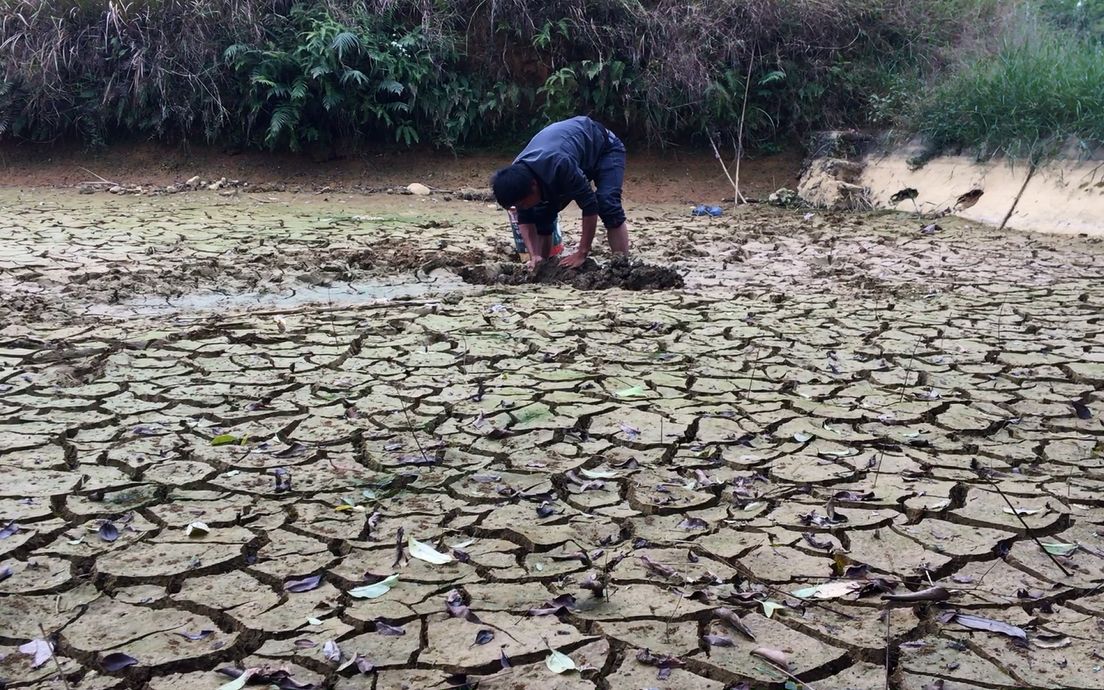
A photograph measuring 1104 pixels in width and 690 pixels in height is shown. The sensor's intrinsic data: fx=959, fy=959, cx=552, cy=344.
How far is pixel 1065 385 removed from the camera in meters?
4.03

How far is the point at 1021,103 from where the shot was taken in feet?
30.6

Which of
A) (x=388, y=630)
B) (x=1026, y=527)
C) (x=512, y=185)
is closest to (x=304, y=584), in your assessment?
(x=388, y=630)

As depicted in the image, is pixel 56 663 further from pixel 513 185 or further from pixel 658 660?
pixel 513 185

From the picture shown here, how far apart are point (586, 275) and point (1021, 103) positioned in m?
5.75

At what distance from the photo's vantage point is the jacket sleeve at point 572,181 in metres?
5.55

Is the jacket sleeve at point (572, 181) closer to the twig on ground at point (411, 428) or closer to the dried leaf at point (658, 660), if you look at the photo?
the twig on ground at point (411, 428)

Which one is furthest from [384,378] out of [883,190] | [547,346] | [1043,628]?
[883,190]

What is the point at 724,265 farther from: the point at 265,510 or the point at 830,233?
the point at 265,510

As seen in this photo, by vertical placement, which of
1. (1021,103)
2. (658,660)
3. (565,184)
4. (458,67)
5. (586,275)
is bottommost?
(658,660)

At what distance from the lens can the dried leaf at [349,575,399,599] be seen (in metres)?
2.33

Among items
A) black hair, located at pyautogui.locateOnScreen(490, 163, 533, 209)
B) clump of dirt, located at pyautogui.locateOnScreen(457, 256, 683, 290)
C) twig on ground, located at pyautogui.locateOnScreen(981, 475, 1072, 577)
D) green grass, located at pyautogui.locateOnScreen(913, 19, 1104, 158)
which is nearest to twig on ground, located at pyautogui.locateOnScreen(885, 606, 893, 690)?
twig on ground, located at pyautogui.locateOnScreen(981, 475, 1072, 577)

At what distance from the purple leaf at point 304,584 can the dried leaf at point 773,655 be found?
1.07 m

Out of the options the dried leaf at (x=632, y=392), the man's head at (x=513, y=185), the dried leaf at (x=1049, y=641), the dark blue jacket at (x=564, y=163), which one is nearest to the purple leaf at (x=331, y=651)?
the dried leaf at (x=1049, y=641)

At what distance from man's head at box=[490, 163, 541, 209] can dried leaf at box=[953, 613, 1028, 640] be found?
11.8 feet
